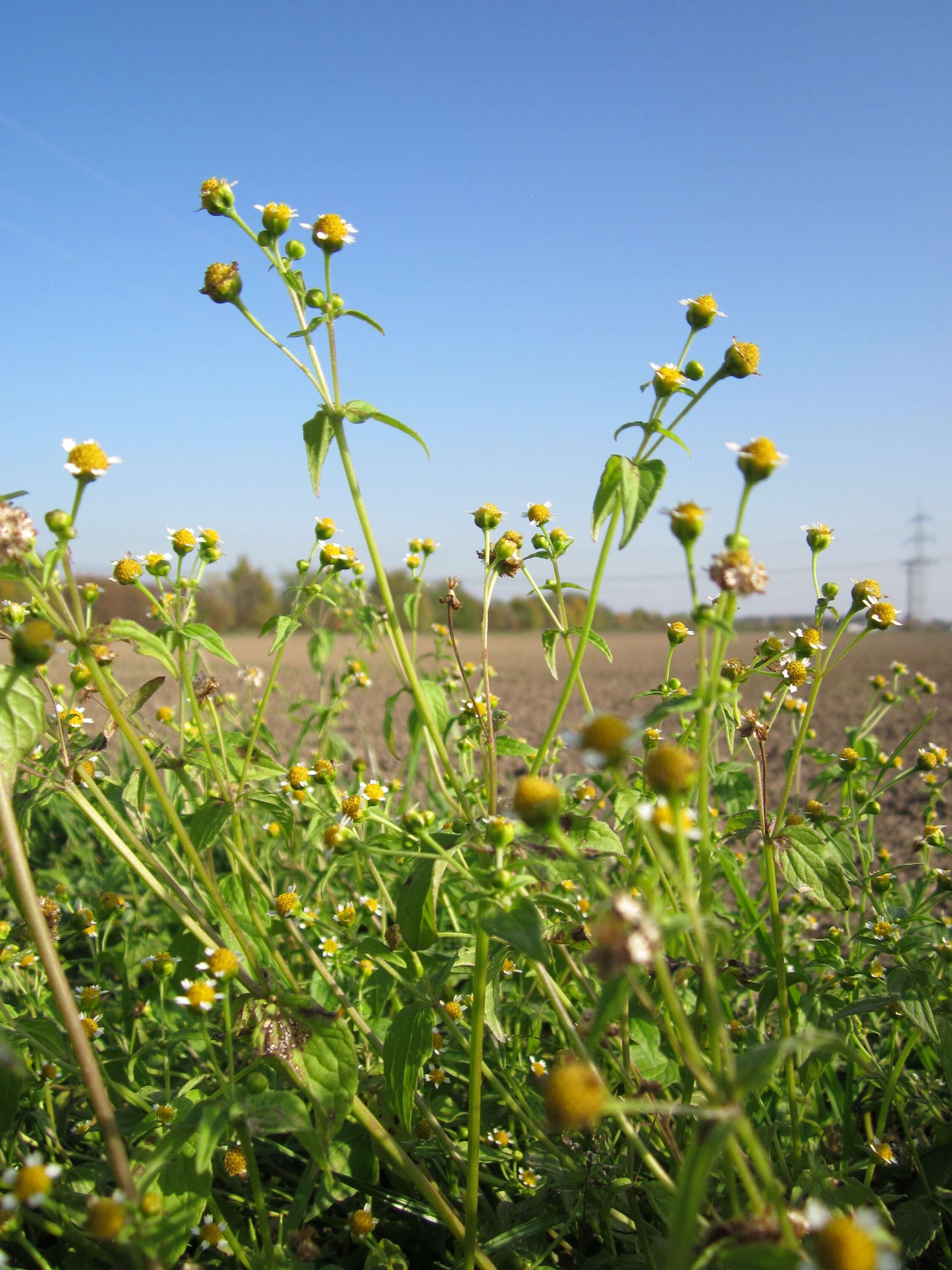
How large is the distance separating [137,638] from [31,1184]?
68 cm

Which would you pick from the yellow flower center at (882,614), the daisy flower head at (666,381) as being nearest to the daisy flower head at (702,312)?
the daisy flower head at (666,381)

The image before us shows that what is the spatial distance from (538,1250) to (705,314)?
5.78ft

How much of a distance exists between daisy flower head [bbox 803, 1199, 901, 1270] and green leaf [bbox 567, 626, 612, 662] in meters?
0.89

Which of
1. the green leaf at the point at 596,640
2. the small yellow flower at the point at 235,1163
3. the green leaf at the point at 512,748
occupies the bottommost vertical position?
the small yellow flower at the point at 235,1163

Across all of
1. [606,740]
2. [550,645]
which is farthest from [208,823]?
[606,740]

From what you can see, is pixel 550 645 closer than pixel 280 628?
No

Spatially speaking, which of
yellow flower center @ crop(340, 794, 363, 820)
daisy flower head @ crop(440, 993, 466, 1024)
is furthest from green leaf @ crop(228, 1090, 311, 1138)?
daisy flower head @ crop(440, 993, 466, 1024)

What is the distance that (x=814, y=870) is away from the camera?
148 cm

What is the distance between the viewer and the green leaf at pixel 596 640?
1467 millimetres

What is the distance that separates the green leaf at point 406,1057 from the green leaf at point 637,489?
0.83 meters

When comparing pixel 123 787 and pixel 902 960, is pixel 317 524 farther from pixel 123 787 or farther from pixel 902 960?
pixel 902 960

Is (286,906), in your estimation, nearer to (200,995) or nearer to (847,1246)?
(200,995)

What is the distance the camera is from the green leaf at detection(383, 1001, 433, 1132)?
1240mm

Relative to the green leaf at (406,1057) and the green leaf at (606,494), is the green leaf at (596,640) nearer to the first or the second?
the green leaf at (606,494)
